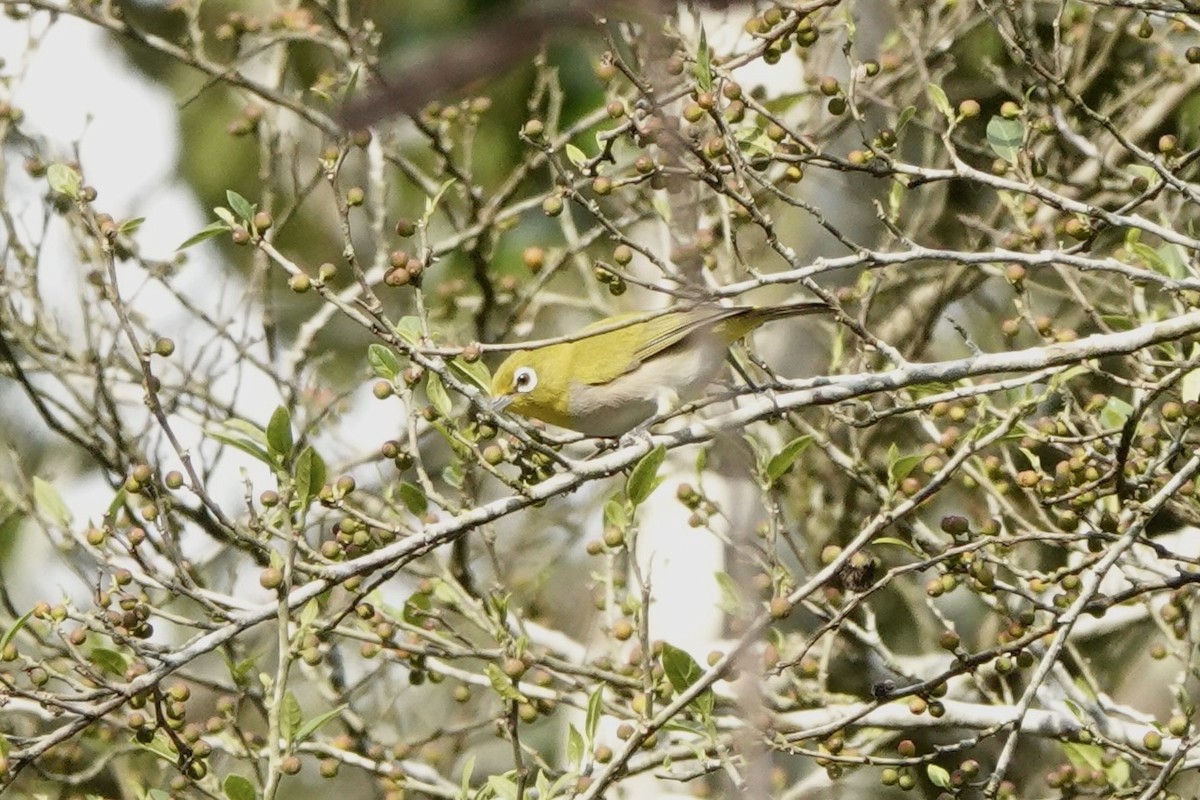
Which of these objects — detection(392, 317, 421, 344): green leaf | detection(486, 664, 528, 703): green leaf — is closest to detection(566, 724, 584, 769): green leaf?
detection(486, 664, 528, 703): green leaf

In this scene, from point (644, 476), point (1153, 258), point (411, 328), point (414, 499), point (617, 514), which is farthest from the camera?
point (1153, 258)

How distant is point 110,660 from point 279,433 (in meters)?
0.84

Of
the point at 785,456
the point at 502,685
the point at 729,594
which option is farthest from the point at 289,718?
the point at 729,594

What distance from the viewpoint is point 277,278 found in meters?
9.42

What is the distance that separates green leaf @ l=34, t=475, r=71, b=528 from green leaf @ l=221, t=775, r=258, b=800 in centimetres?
145

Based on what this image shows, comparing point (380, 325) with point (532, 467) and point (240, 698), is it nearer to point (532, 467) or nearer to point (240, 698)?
point (532, 467)

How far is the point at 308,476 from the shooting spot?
308 centimetres

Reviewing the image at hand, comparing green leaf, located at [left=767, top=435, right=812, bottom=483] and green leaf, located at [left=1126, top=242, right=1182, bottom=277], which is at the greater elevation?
green leaf, located at [left=1126, top=242, right=1182, bottom=277]

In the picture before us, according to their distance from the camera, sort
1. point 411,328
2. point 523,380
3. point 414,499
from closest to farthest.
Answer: point 411,328 → point 414,499 → point 523,380

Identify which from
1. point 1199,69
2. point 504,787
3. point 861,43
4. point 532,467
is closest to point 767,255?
point 861,43

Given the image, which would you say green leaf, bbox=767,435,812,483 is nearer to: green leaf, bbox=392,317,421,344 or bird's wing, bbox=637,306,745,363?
green leaf, bbox=392,317,421,344

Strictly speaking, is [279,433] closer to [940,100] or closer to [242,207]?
Answer: [242,207]

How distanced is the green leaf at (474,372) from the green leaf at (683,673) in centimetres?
77

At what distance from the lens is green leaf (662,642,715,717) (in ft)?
10.3
